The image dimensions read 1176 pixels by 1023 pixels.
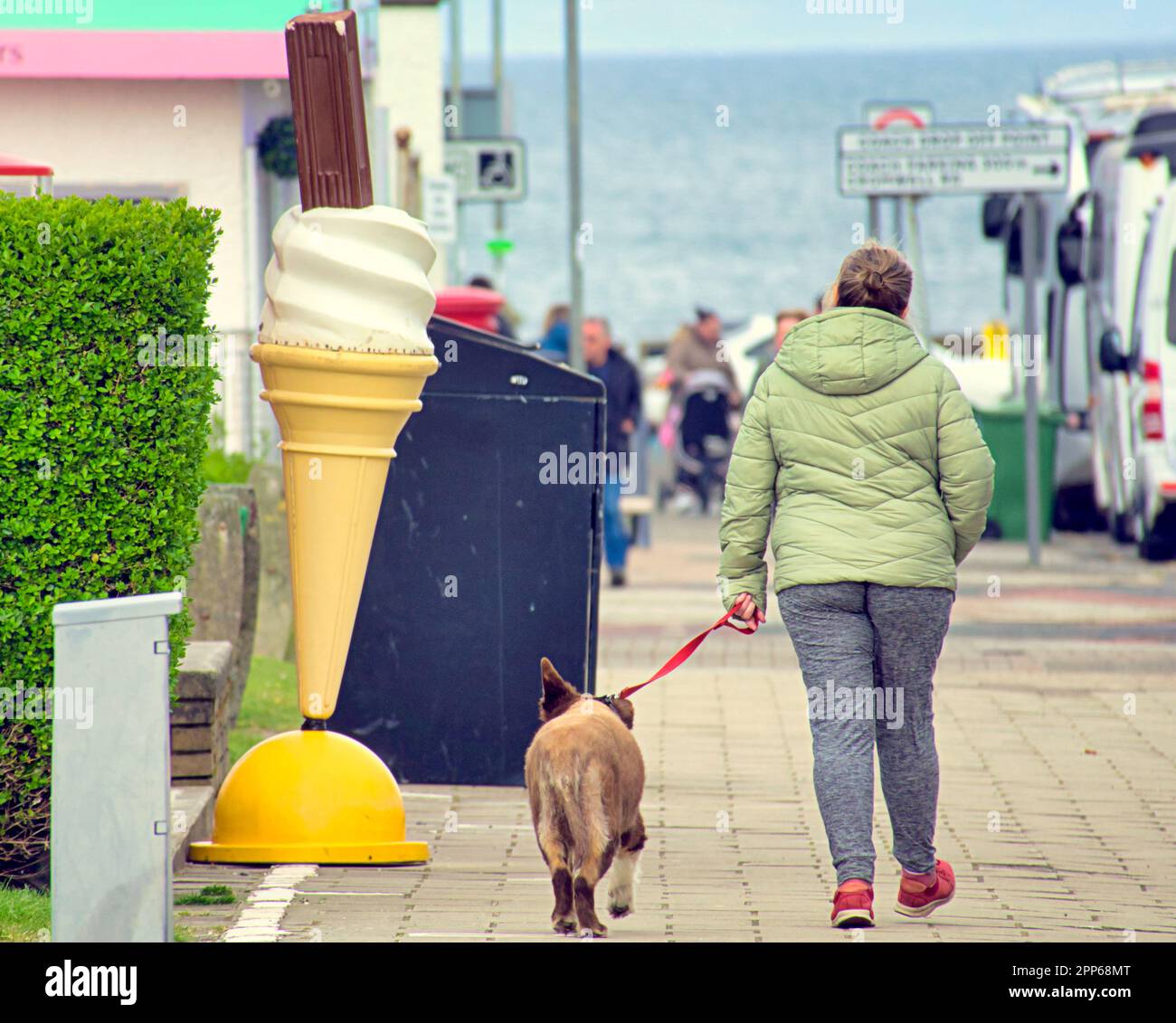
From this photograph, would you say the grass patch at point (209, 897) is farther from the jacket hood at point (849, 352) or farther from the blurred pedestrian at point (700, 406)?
the blurred pedestrian at point (700, 406)

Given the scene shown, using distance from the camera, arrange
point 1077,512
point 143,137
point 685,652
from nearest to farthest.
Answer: point 685,652, point 143,137, point 1077,512

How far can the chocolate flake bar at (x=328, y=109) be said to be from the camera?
20.9ft

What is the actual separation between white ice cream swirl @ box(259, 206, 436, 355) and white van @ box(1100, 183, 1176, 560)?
11.1m

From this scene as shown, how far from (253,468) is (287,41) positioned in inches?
194

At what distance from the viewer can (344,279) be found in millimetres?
6422

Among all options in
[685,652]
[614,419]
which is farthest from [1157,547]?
[685,652]

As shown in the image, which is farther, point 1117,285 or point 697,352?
point 697,352

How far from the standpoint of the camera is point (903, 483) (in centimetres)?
596

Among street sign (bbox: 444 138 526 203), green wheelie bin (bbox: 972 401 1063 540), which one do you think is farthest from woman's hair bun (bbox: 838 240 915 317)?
street sign (bbox: 444 138 526 203)

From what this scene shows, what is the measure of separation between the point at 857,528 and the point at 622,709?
83 cm

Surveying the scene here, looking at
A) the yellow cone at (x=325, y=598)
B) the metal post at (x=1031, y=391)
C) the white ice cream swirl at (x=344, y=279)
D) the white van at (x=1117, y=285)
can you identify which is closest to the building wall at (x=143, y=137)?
the metal post at (x=1031, y=391)

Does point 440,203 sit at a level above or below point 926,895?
above

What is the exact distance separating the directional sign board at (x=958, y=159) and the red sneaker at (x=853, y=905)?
1163cm

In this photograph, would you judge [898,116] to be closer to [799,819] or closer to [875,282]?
[799,819]
